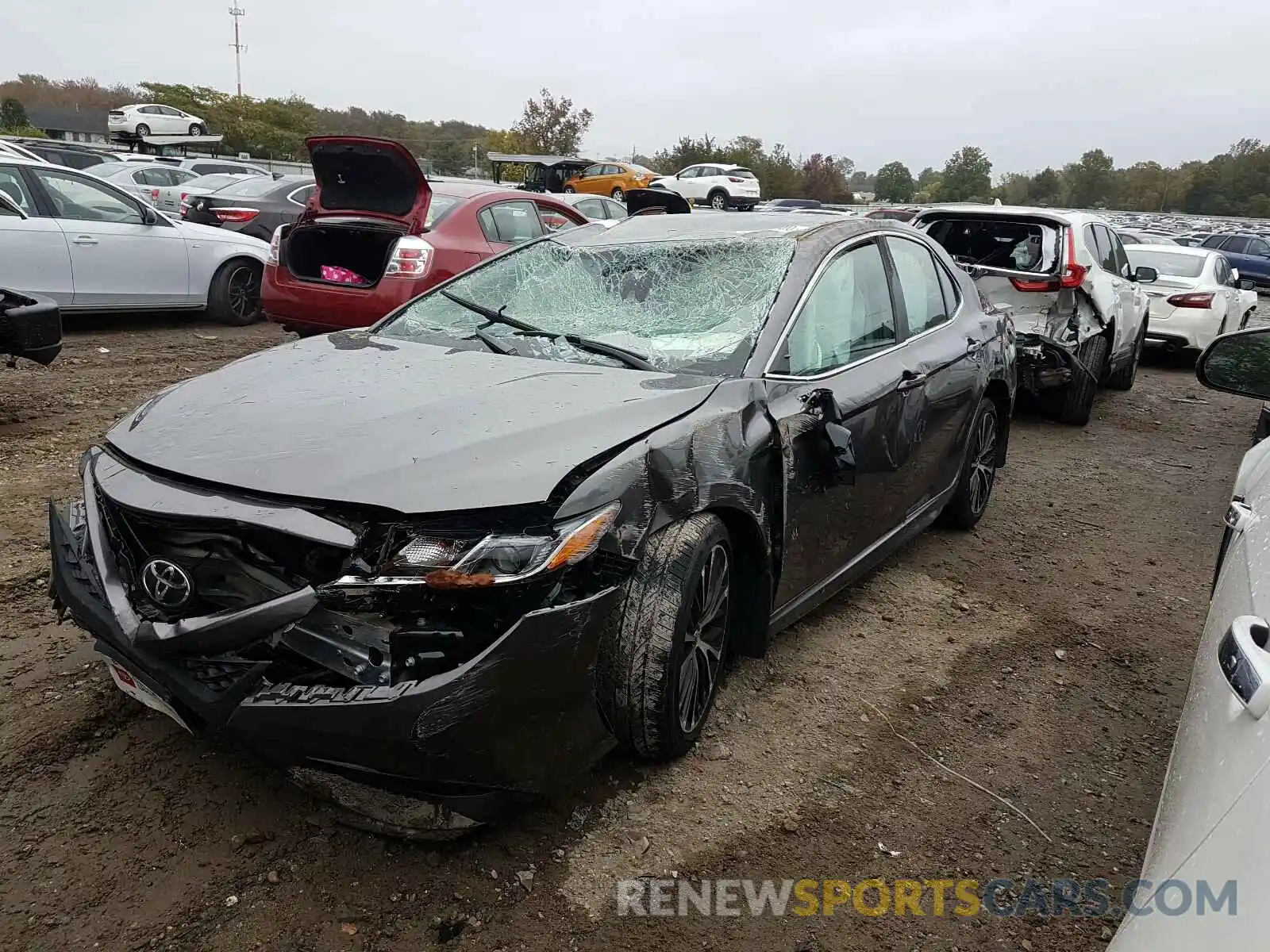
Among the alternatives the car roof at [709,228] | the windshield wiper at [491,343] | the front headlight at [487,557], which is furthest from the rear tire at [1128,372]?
the front headlight at [487,557]

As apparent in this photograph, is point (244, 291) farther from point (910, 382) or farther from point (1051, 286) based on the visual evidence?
Result: point (910, 382)

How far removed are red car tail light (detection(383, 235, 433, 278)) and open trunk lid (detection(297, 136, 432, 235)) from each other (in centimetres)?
16

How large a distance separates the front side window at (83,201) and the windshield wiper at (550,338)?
20.1 feet

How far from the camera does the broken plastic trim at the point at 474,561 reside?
79.8 inches

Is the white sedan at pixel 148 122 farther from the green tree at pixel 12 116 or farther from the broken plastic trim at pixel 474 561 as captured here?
the broken plastic trim at pixel 474 561

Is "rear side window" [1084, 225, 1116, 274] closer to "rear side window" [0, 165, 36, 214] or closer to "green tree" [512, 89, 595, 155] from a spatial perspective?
"rear side window" [0, 165, 36, 214]

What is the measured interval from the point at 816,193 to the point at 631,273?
66.5 m

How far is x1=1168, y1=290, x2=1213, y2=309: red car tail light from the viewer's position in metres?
10.7

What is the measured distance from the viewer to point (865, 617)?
3.94 metres

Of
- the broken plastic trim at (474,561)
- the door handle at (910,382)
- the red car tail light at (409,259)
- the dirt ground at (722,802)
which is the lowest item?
the dirt ground at (722,802)

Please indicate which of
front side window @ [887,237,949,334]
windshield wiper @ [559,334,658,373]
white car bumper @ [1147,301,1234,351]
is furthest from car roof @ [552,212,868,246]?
white car bumper @ [1147,301,1234,351]

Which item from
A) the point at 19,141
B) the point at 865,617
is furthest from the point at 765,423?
the point at 19,141

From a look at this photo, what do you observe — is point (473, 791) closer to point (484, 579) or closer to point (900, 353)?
point (484, 579)

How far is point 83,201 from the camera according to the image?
26.5ft
